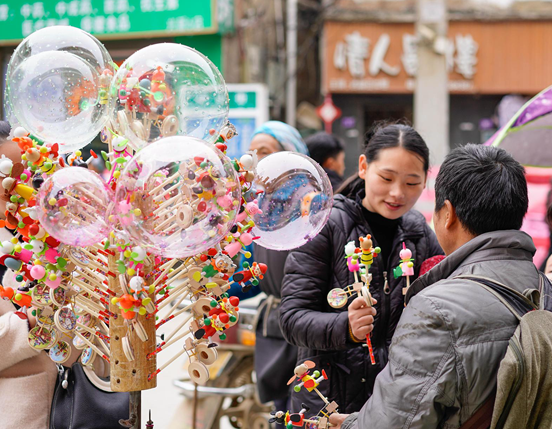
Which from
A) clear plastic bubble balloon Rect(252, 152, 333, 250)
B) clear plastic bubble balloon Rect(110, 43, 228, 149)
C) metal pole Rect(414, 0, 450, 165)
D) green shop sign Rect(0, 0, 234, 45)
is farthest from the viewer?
green shop sign Rect(0, 0, 234, 45)

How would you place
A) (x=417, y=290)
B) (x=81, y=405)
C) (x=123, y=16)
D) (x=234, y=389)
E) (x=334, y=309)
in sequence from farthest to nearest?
(x=123, y=16) → (x=234, y=389) → (x=334, y=309) → (x=81, y=405) → (x=417, y=290)

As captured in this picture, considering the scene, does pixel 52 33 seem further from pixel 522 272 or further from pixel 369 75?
pixel 369 75

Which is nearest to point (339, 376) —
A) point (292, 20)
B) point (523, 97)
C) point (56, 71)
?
point (56, 71)

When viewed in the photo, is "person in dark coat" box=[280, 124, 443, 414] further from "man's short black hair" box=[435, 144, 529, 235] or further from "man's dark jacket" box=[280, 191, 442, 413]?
"man's short black hair" box=[435, 144, 529, 235]

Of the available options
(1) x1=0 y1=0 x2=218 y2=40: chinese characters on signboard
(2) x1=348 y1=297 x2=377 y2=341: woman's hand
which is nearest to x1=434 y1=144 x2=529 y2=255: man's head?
(2) x1=348 y1=297 x2=377 y2=341: woman's hand

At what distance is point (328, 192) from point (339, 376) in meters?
0.71

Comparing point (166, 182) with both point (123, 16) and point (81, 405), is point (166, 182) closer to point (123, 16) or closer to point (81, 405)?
point (81, 405)

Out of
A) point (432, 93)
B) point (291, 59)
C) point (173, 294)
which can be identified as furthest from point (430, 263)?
point (291, 59)

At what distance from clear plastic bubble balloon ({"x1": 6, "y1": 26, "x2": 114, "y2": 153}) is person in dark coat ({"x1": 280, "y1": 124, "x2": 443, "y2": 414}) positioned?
33.6 inches

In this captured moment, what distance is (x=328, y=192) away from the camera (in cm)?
166

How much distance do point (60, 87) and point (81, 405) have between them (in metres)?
0.92

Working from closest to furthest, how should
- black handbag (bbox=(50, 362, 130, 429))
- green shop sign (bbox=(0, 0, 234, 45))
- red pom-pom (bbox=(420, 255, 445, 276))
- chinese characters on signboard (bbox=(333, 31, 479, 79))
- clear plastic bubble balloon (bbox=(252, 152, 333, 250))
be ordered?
1. clear plastic bubble balloon (bbox=(252, 152, 333, 250))
2. black handbag (bbox=(50, 362, 130, 429))
3. red pom-pom (bbox=(420, 255, 445, 276))
4. green shop sign (bbox=(0, 0, 234, 45))
5. chinese characters on signboard (bbox=(333, 31, 479, 79))

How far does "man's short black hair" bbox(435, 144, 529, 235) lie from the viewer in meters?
1.49

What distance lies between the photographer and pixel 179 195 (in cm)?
139
